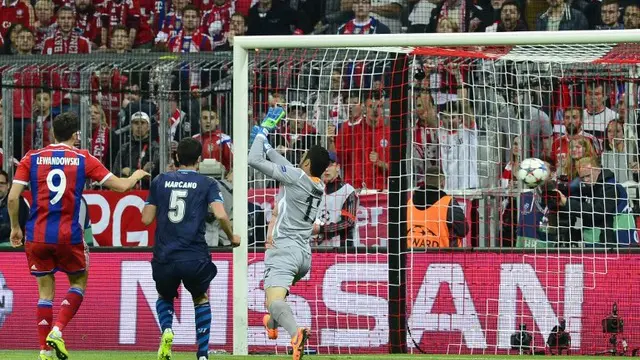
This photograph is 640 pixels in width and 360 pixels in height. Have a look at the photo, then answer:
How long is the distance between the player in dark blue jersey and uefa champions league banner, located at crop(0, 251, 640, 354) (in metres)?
2.83

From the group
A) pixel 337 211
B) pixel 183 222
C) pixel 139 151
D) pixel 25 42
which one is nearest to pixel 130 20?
pixel 25 42

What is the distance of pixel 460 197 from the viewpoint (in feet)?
41.9

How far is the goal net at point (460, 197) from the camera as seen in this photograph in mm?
12492

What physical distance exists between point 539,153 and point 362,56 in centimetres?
209

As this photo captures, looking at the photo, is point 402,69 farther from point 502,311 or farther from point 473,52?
point 502,311

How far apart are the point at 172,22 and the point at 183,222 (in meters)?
8.61

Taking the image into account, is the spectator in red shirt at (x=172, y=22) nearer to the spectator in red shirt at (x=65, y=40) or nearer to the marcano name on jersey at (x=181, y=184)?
the spectator in red shirt at (x=65, y=40)

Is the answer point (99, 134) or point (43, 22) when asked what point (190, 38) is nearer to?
point (43, 22)

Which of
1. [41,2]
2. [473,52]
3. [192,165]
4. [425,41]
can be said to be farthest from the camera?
[41,2]

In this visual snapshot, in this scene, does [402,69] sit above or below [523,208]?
above

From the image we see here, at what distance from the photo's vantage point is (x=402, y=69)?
12.8m

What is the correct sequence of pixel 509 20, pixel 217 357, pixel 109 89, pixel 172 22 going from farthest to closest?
pixel 172 22 < pixel 509 20 < pixel 109 89 < pixel 217 357

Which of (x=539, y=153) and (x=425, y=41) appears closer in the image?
(x=425, y=41)

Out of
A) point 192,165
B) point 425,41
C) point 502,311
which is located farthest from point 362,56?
point 192,165
